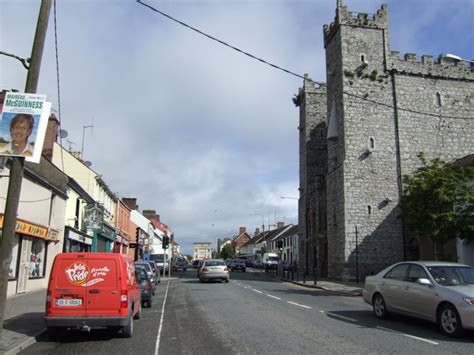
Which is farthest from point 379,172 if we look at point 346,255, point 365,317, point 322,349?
point 322,349

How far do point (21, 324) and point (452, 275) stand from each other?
9.95m

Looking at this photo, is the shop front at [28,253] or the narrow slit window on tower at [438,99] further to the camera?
the narrow slit window on tower at [438,99]

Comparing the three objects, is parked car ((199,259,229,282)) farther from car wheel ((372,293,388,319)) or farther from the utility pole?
the utility pole

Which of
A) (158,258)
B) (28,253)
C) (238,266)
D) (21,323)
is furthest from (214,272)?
(238,266)

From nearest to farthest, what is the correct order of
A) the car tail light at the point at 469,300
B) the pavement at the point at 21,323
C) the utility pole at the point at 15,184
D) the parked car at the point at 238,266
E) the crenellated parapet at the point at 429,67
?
the utility pole at the point at 15,184 → the pavement at the point at 21,323 → the car tail light at the point at 469,300 → the crenellated parapet at the point at 429,67 → the parked car at the point at 238,266

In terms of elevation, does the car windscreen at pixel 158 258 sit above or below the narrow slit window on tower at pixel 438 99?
below

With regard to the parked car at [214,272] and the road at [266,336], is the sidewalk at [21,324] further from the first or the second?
the parked car at [214,272]

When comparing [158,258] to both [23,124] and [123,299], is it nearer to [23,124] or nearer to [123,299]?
[123,299]

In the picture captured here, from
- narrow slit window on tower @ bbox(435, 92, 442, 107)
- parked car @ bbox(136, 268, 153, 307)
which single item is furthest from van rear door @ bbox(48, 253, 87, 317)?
narrow slit window on tower @ bbox(435, 92, 442, 107)

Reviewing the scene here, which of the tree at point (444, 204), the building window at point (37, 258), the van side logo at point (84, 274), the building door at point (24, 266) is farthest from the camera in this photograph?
the building window at point (37, 258)

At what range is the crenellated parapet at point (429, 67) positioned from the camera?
118 ft

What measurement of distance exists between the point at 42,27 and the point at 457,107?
3519 centimetres

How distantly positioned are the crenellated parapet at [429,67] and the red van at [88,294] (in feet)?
105

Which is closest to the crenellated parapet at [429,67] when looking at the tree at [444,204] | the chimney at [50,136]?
the tree at [444,204]
